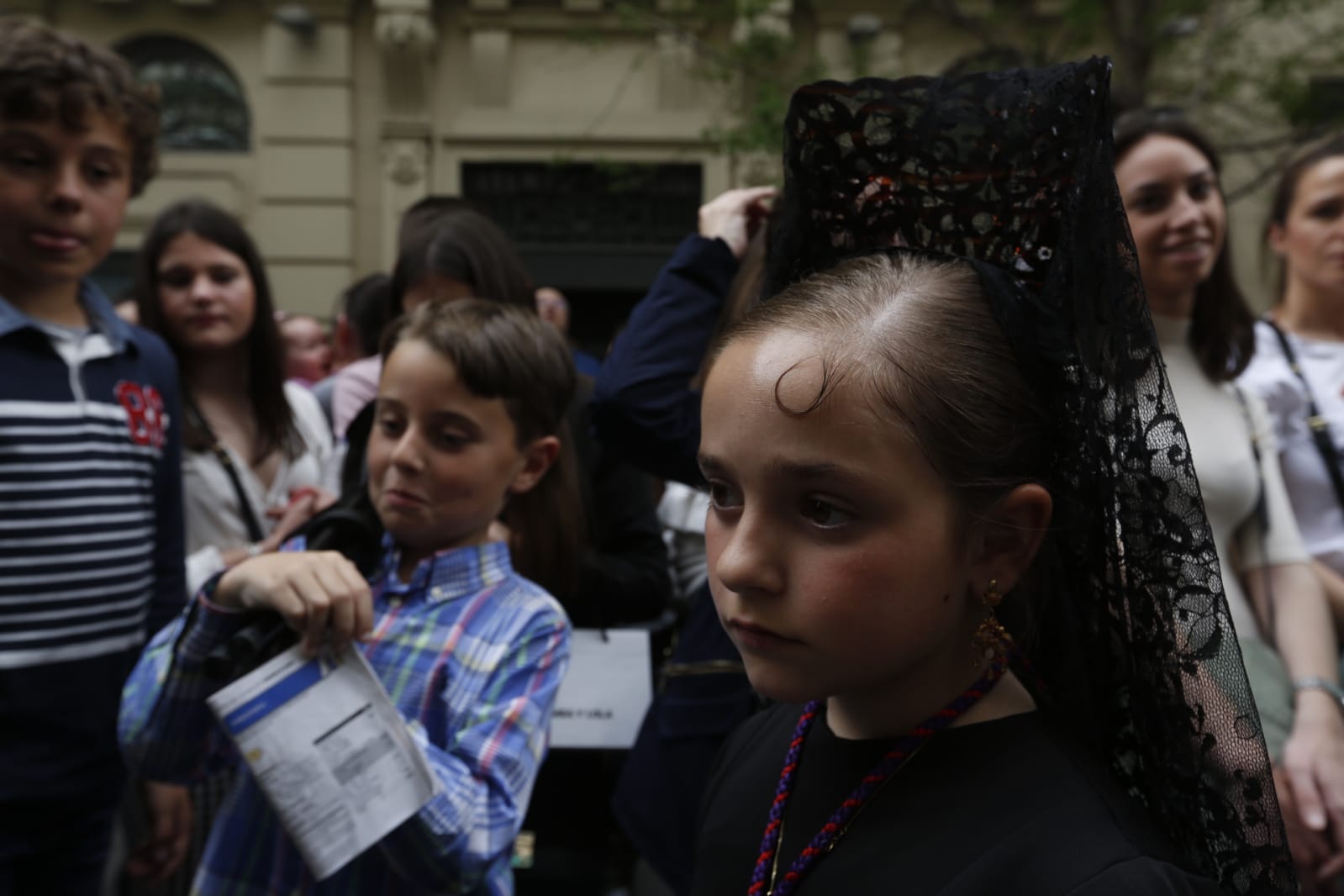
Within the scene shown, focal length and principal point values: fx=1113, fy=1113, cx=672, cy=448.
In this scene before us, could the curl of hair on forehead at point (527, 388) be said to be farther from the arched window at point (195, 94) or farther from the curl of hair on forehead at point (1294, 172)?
the arched window at point (195, 94)

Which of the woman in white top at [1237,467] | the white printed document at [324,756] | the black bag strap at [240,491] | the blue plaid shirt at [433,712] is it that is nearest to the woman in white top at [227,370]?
the black bag strap at [240,491]

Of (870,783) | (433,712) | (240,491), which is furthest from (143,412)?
(870,783)

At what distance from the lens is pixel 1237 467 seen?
2.31 m

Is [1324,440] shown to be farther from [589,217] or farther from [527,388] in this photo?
[589,217]

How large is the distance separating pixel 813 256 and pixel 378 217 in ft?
32.2

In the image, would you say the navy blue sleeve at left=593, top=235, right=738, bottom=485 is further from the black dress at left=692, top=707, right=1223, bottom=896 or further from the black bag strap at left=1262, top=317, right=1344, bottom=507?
the black bag strap at left=1262, top=317, right=1344, bottom=507

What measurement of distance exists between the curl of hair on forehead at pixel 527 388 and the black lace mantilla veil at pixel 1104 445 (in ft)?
3.13

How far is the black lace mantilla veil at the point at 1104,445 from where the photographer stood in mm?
1075

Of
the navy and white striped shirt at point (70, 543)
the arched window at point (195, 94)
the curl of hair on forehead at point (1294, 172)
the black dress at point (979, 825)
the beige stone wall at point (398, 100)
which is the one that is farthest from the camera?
the arched window at point (195, 94)

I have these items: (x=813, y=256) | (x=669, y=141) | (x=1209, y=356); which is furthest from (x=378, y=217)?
(x=813, y=256)

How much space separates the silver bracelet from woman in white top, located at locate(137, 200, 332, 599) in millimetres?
2469

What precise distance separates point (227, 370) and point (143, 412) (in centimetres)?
102

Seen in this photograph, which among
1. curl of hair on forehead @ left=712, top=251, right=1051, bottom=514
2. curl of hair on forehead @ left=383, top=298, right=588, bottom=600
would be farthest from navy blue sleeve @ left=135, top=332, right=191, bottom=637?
curl of hair on forehead @ left=712, top=251, right=1051, bottom=514

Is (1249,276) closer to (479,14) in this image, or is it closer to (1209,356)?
(479,14)
